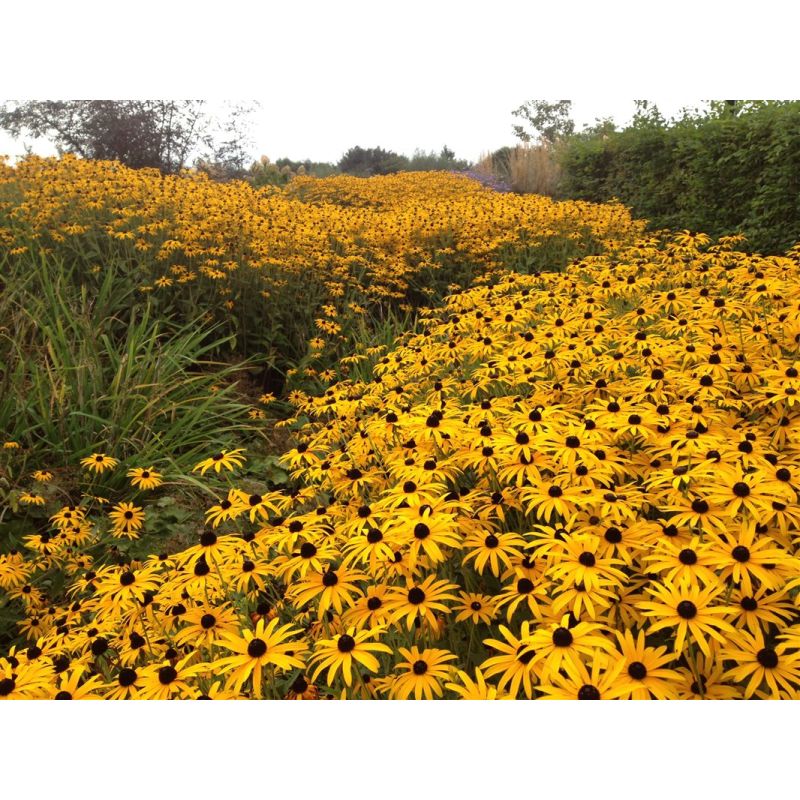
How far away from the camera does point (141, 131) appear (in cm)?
611

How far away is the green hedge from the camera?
5402 millimetres

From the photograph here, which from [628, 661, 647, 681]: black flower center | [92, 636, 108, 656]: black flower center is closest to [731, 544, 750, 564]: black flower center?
[628, 661, 647, 681]: black flower center

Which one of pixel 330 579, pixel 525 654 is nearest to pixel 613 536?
pixel 525 654

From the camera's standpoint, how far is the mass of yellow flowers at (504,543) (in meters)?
1.27

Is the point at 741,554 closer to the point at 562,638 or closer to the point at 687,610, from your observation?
the point at 687,610

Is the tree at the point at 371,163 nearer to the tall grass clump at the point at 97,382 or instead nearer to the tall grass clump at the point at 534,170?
the tall grass clump at the point at 534,170

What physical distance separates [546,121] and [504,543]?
30.3ft

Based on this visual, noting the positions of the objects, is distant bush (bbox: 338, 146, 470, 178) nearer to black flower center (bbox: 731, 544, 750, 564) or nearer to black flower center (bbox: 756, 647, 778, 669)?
black flower center (bbox: 731, 544, 750, 564)

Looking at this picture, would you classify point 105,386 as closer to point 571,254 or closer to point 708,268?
point 708,268

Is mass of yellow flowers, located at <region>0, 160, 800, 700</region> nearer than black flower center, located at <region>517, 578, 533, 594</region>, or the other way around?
mass of yellow flowers, located at <region>0, 160, 800, 700</region>

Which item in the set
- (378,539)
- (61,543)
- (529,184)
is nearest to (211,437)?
(61,543)

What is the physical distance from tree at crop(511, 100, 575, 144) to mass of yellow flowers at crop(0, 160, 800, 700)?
4.74 meters

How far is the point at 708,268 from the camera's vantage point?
4145mm
